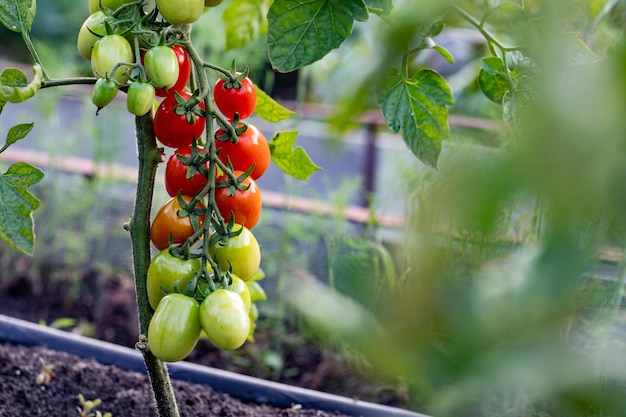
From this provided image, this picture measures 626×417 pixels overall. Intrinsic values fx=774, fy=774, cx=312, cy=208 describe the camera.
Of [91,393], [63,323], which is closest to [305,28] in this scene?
[91,393]

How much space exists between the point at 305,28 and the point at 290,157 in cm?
24

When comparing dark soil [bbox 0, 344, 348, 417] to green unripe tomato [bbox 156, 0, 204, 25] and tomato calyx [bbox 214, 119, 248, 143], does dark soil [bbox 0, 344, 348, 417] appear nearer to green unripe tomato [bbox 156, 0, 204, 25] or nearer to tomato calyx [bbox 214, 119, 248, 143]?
tomato calyx [bbox 214, 119, 248, 143]

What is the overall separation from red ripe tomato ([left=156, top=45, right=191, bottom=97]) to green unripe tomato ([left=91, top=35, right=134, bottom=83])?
70 millimetres

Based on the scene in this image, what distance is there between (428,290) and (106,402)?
1.20 meters

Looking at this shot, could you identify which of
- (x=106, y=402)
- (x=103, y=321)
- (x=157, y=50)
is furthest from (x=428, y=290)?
(x=103, y=321)

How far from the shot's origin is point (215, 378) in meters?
1.41

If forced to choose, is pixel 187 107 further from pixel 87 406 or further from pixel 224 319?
pixel 87 406

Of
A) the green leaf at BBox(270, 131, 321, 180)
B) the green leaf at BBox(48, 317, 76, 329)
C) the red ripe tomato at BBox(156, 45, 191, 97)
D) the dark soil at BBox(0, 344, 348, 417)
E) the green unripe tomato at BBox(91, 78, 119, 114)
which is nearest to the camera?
the green unripe tomato at BBox(91, 78, 119, 114)

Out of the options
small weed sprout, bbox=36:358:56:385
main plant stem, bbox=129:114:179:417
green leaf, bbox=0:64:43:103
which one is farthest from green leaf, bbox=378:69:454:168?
small weed sprout, bbox=36:358:56:385

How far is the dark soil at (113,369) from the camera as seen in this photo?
4.32 ft

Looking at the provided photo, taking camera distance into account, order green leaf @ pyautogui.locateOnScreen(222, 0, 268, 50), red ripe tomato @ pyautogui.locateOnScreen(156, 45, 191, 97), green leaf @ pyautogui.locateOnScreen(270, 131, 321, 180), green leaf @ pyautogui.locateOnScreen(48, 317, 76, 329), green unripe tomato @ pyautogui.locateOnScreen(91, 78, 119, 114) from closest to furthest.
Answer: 1. green unripe tomato @ pyautogui.locateOnScreen(91, 78, 119, 114)
2. red ripe tomato @ pyautogui.locateOnScreen(156, 45, 191, 97)
3. green leaf @ pyautogui.locateOnScreen(270, 131, 321, 180)
4. green leaf @ pyautogui.locateOnScreen(222, 0, 268, 50)
5. green leaf @ pyautogui.locateOnScreen(48, 317, 76, 329)

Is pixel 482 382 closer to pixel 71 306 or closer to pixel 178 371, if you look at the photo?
pixel 178 371

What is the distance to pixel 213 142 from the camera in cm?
80

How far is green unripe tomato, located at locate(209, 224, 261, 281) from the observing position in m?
0.81
